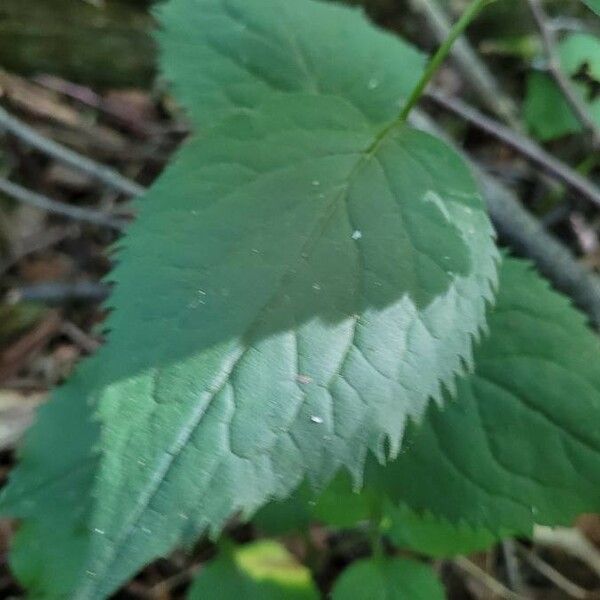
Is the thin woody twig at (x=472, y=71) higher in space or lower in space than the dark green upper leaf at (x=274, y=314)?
higher

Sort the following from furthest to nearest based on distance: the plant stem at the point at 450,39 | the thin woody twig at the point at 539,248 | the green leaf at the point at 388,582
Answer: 1. the thin woody twig at the point at 539,248
2. the green leaf at the point at 388,582
3. the plant stem at the point at 450,39

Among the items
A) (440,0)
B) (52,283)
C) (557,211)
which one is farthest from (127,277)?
(440,0)

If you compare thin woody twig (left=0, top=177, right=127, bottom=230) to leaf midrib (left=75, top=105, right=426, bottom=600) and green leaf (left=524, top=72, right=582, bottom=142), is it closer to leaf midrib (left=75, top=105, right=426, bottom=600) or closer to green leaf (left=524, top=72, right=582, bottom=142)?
leaf midrib (left=75, top=105, right=426, bottom=600)

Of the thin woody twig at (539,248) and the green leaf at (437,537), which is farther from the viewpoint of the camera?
the thin woody twig at (539,248)

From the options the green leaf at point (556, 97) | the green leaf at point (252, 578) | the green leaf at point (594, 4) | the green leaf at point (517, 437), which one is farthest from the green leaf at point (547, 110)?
the green leaf at point (252, 578)


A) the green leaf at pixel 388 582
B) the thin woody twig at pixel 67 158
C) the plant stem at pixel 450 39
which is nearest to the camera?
the plant stem at pixel 450 39

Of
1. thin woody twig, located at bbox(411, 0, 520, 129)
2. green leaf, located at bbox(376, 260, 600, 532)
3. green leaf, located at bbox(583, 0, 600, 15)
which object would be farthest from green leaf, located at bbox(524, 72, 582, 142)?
green leaf, located at bbox(583, 0, 600, 15)

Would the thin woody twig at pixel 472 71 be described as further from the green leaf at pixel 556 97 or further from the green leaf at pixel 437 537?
the green leaf at pixel 437 537

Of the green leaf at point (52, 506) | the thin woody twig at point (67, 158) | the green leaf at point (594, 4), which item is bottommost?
the green leaf at point (52, 506)

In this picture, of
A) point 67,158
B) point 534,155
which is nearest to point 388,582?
point 534,155
